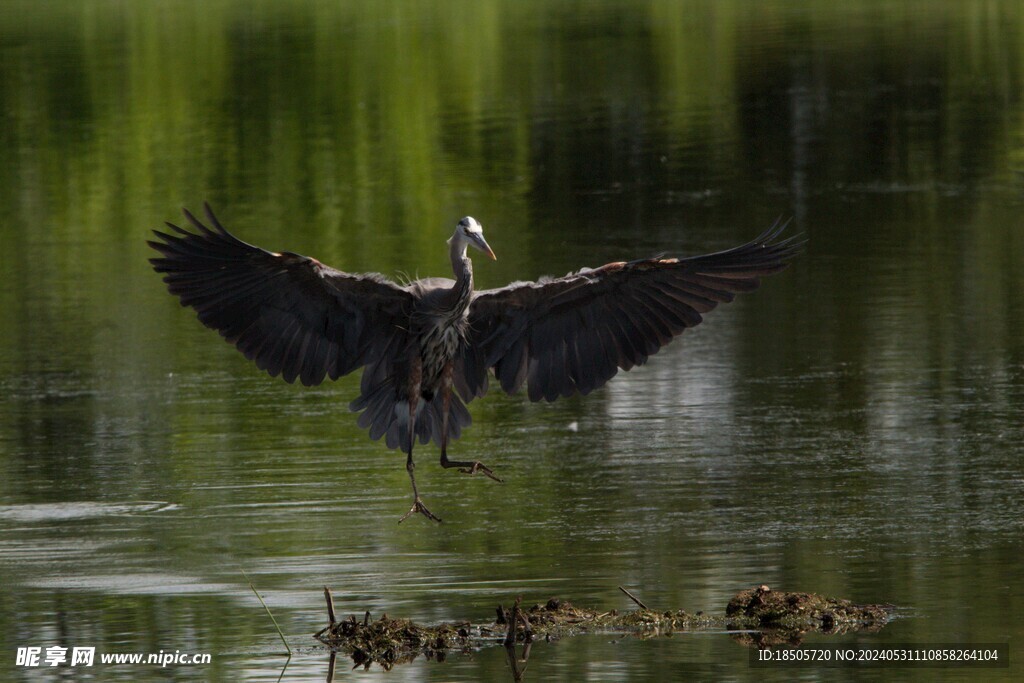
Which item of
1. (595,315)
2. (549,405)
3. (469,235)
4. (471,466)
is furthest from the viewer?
(549,405)

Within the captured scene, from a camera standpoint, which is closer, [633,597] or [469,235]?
[633,597]

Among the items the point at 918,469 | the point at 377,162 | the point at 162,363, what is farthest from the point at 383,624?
the point at 377,162

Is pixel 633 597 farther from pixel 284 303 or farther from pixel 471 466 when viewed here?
pixel 284 303

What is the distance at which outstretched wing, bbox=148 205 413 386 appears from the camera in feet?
27.7

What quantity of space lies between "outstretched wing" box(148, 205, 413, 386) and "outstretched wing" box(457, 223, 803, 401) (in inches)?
17.4

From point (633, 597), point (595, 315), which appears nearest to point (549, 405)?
point (595, 315)

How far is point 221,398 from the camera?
13.2m

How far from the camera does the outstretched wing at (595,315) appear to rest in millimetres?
8469

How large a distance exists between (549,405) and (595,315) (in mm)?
4033

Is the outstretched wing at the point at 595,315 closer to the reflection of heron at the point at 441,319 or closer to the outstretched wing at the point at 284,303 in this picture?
the reflection of heron at the point at 441,319

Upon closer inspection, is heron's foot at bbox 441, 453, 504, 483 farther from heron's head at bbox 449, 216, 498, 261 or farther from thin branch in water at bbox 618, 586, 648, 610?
heron's head at bbox 449, 216, 498, 261

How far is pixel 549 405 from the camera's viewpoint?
41.9ft

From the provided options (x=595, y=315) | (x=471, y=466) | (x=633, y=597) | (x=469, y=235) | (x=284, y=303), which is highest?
(x=469, y=235)

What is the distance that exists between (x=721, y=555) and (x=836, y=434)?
2.57 metres
